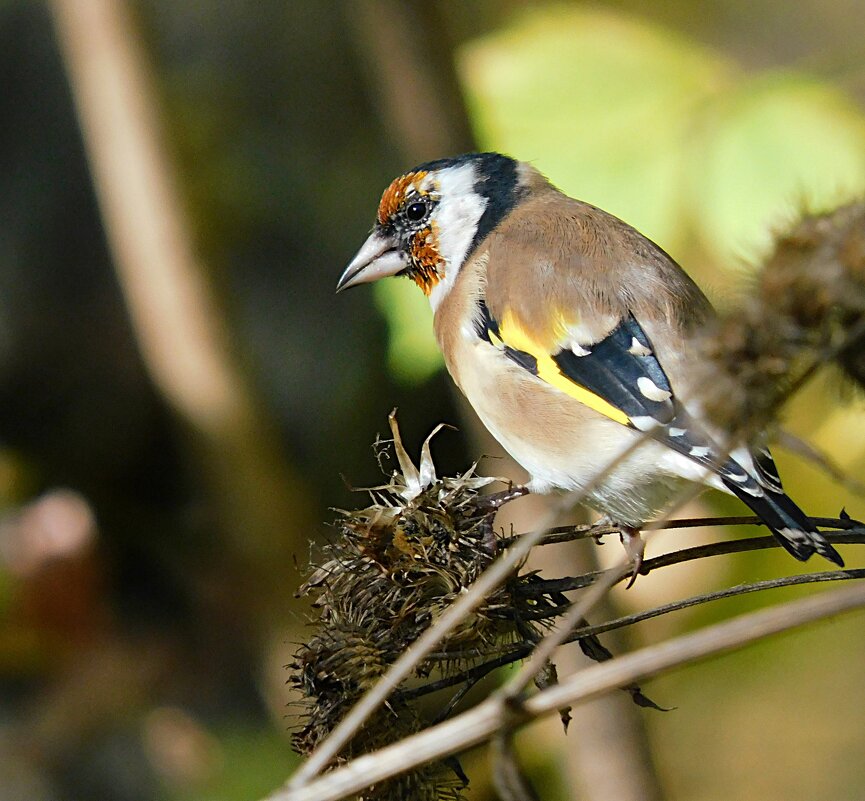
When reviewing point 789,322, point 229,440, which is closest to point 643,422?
point 789,322

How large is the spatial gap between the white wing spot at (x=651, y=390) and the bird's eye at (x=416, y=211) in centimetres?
84

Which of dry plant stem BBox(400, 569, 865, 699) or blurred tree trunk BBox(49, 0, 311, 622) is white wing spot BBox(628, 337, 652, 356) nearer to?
dry plant stem BBox(400, 569, 865, 699)

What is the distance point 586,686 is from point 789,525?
0.63 metres

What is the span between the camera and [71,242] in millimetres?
3943

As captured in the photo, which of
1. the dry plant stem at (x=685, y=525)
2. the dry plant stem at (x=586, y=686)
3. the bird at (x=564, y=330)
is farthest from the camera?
the bird at (x=564, y=330)

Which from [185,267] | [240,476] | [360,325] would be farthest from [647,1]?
[240,476]

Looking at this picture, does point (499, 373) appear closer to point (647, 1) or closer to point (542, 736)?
point (542, 736)

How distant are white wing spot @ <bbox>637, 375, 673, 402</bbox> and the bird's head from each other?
71cm

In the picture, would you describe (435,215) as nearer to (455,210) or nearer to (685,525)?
(455,210)

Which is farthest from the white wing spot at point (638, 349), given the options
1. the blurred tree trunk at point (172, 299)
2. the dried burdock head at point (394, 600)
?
the blurred tree trunk at point (172, 299)

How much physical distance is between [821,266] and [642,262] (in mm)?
986

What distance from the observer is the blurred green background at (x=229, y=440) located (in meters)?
3.38

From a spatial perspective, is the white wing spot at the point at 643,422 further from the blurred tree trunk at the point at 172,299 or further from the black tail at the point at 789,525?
the blurred tree trunk at the point at 172,299

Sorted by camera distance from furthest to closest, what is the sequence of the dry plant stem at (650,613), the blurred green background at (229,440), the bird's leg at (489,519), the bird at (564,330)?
the blurred green background at (229,440) < the bird at (564,330) < the bird's leg at (489,519) < the dry plant stem at (650,613)
